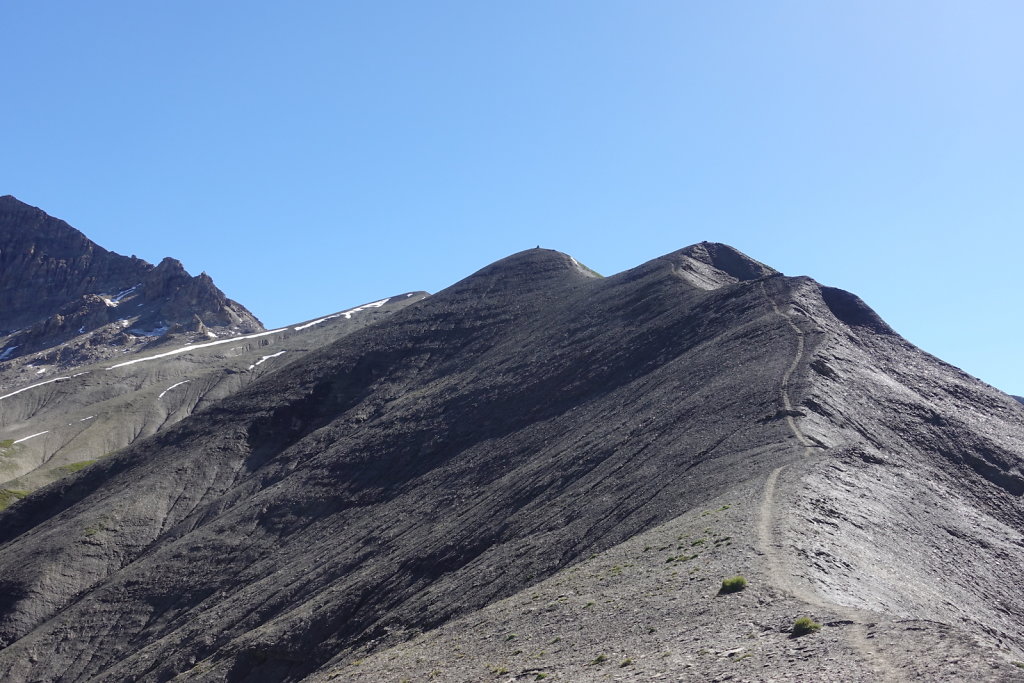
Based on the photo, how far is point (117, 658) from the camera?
6762 cm

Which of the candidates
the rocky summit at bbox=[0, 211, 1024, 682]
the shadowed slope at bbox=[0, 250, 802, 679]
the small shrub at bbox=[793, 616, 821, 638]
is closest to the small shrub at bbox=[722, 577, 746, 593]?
the rocky summit at bbox=[0, 211, 1024, 682]

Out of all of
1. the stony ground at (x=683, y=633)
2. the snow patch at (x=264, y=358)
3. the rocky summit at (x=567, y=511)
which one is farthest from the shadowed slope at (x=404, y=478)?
the snow patch at (x=264, y=358)

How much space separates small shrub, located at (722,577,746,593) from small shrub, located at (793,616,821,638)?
4537 mm

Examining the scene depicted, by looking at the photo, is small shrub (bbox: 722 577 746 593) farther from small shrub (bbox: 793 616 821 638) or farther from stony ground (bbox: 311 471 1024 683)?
small shrub (bbox: 793 616 821 638)

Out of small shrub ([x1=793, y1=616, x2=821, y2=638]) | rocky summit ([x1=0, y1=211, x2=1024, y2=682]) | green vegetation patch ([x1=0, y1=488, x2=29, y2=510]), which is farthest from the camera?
green vegetation patch ([x1=0, y1=488, x2=29, y2=510])

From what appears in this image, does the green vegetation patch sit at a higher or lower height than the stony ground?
lower

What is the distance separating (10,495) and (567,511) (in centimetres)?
9380

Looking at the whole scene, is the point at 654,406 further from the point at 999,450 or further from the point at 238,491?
the point at 238,491

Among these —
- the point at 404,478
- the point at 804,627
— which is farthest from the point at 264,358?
the point at 804,627

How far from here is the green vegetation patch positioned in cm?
11502

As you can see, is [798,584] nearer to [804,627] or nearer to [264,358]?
[804,627]

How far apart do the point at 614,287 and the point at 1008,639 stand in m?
74.2

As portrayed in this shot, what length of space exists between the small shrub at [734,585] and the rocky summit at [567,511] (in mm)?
181

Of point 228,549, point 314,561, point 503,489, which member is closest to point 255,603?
point 314,561
